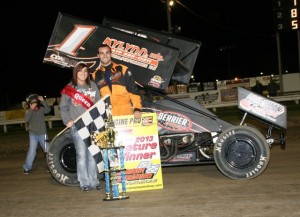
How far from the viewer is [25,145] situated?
15.4 m

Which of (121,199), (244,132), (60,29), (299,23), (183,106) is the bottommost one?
(121,199)

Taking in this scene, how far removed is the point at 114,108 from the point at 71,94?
0.68 meters

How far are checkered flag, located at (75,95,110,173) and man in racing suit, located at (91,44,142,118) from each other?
1.38 ft

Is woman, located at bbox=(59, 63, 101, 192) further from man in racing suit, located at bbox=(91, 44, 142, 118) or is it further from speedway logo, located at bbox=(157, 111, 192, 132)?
speedway logo, located at bbox=(157, 111, 192, 132)

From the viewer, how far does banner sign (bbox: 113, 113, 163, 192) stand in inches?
260

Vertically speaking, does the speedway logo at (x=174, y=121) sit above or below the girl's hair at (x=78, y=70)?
below

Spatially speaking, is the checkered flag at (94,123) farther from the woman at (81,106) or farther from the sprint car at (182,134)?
the sprint car at (182,134)

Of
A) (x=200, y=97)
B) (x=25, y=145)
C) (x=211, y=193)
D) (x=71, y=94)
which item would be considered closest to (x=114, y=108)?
(x=71, y=94)

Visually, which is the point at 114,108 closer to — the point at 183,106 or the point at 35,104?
the point at 183,106

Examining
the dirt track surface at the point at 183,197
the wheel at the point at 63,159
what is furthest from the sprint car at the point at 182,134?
the dirt track surface at the point at 183,197

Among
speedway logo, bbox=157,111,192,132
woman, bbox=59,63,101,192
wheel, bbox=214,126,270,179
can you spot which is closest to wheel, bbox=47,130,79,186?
woman, bbox=59,63,101,192

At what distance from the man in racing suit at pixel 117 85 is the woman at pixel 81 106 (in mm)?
203

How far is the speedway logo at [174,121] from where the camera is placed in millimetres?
7258

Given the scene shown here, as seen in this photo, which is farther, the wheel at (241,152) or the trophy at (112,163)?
the wheel at (241,152)
